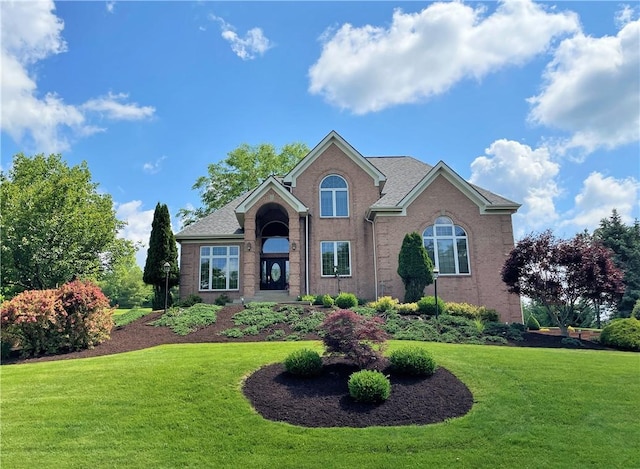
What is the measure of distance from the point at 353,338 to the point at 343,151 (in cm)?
1702

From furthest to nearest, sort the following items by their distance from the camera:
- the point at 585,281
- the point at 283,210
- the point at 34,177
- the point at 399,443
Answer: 1. the point at 34,177
2. the point at 283,210
3. the point at 585,281
4. the point at 399,443

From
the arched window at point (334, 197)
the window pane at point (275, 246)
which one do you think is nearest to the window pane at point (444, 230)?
the arched window at point (334, 197)

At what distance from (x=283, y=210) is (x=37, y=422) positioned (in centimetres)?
1753

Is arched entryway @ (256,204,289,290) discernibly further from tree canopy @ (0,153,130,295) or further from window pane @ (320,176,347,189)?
tree canopy @ (0,153,130,295)

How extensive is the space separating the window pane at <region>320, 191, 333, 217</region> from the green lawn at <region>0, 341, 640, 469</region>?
14.4m

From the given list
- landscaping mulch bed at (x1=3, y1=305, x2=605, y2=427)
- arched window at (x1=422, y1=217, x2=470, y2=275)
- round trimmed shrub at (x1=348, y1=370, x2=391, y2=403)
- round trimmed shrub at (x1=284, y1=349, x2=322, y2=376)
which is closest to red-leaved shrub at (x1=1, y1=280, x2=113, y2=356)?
landscaping mulch bed at (x1=3, y1=305, x2=605, y2=427)

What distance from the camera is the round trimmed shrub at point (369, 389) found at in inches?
329

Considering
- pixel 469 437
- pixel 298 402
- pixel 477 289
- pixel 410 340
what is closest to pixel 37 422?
pixel 298 402

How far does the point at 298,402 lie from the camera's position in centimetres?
847

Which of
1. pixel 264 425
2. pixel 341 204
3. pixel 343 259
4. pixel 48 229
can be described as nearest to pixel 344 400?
pixel 264 425

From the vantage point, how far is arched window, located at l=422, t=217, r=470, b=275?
22.6 m

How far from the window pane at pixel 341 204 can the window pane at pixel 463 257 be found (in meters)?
6.24

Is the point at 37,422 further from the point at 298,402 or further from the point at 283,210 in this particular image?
the point at 283,210

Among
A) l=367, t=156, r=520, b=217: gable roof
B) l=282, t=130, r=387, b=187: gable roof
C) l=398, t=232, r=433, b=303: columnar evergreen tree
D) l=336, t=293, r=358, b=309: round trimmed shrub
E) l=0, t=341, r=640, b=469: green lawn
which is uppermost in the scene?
l=282, t=130, r=387, b=187: gable roof
